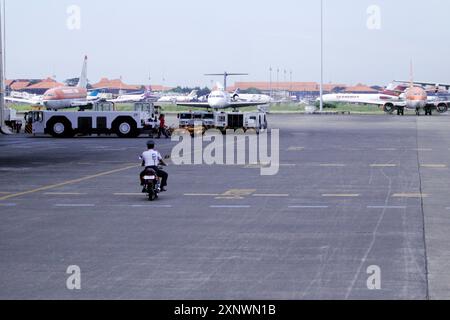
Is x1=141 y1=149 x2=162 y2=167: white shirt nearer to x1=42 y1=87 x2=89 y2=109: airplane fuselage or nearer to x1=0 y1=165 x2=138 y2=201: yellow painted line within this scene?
x1=0 y1=165 x2=138 y2=201: yellow painted line

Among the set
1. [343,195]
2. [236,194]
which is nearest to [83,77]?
[236,194]

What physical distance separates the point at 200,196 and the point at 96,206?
3.60 m

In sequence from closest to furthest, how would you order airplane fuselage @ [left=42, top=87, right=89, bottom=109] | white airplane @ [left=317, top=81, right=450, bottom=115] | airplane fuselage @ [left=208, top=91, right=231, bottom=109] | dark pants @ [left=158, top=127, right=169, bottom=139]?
dark pants @ [left=158, top=127, right=169, bottom=139], airplane fuselage @ [left=208, top=91, right=231, bottom=109], airplane fuselage @ [left=42, top=87, right=89, bottom=109], white airplane @ [left=317, top=81, right=450, bottom=115]

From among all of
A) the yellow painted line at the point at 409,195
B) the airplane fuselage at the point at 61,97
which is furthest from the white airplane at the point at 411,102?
the yellow painted line at the point at 409,195

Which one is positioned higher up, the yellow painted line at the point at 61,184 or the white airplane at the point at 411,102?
the white airplane at the point at 411,102

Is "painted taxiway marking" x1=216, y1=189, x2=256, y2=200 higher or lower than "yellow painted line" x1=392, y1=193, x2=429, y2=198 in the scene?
higher

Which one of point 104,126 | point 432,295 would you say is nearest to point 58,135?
point 104,126

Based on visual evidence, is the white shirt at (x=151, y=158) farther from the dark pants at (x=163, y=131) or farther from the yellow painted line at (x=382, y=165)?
the dark pants at (x=163, y=131)

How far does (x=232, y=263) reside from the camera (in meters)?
15.0

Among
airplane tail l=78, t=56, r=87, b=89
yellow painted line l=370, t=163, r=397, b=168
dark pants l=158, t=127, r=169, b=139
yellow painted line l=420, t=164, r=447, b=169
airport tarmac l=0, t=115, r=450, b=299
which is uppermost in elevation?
airplane tail l=78, t=56, r=87, b=89

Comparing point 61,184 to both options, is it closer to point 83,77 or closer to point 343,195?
point 343,195

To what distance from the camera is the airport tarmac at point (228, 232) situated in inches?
519

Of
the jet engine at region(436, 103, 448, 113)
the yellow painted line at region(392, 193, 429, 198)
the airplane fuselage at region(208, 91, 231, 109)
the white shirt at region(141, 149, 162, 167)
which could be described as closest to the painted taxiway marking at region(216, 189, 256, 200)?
the white shirt at region(141, 149, 162, 167)

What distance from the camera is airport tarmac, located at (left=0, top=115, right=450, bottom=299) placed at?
13188 mm
